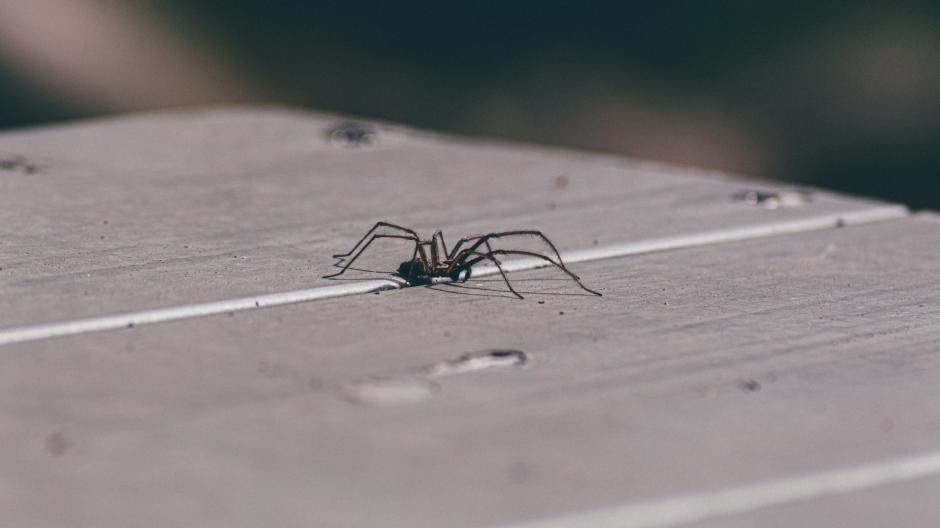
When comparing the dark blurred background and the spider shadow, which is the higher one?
the dark blurred background

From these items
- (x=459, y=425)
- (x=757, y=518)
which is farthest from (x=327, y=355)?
(x=757, y=518)

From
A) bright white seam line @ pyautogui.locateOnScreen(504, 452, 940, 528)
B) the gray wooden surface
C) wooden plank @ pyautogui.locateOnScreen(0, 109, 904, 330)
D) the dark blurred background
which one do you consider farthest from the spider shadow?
the dark blurred background

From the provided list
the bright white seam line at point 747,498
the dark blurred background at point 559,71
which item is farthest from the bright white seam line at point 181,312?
the dark blurred background at point 559,71

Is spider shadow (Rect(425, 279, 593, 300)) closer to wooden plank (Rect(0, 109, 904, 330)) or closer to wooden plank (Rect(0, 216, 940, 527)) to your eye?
wooden plank (Rect(0, 216, 940, 527))

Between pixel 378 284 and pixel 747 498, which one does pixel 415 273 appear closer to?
pixel 378 284

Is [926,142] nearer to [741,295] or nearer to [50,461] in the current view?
[741,295]

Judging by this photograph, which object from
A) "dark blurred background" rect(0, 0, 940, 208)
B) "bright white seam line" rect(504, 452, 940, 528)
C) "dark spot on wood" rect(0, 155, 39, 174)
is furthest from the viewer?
"dark blurred background" rect(0, 0, 940, 208)
